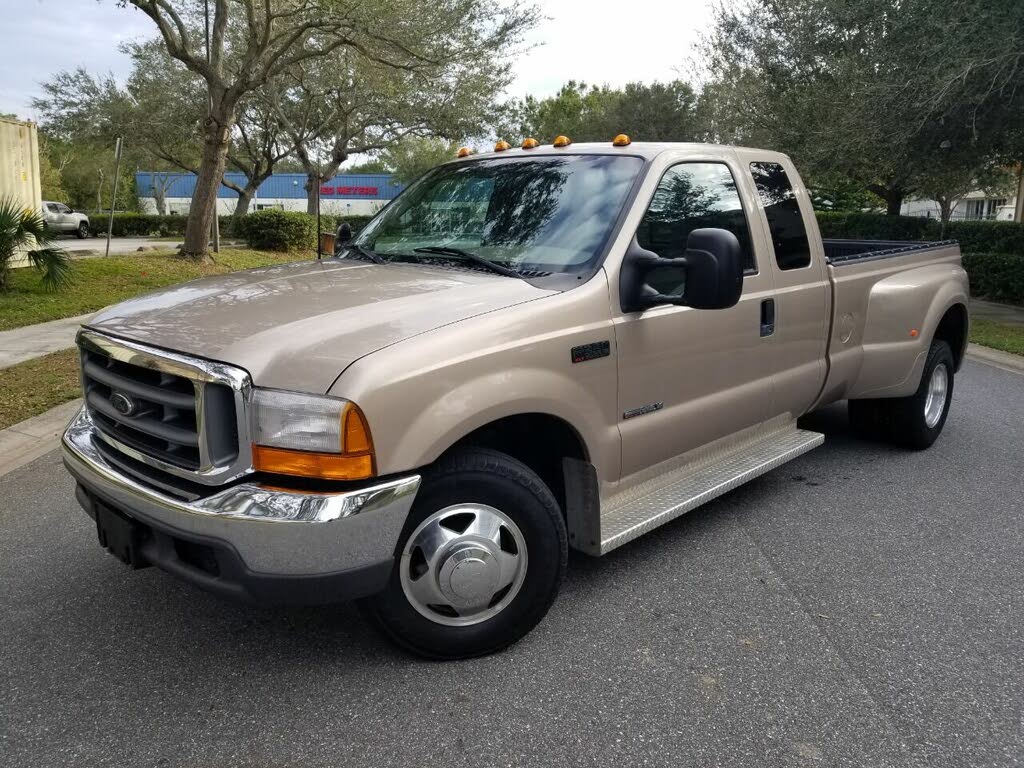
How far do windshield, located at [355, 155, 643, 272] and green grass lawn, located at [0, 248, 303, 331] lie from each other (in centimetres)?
696

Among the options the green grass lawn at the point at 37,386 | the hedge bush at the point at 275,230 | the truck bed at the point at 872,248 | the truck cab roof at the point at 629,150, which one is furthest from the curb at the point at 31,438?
the hedge bush at the point at 275,230

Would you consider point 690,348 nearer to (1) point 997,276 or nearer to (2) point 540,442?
(2) point 540,442

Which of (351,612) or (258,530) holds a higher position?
(258,530)

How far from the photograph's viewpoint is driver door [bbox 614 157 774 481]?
11.7ft

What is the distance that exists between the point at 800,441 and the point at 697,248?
186 centimetres

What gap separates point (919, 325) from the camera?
5441 millimetres

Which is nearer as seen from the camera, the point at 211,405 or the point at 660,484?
the point at 211,405

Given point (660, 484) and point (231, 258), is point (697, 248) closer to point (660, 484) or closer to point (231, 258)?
point (660, 484)

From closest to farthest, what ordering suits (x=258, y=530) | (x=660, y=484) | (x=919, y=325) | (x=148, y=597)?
1. (x=258, y=530)
2. (x=148, y=597)
3. (x=660, y=484)
4. (x=919, y=325)

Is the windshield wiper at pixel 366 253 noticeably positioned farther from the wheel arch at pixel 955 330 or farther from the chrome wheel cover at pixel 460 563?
the wheel arch at pixel 955 330

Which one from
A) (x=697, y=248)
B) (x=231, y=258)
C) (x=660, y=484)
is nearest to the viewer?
(x=697, y=248)

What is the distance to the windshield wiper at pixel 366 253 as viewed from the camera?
407 centimetres

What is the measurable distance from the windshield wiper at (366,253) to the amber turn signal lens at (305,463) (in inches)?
63.4

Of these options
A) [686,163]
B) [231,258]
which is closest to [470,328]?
[686,163]
